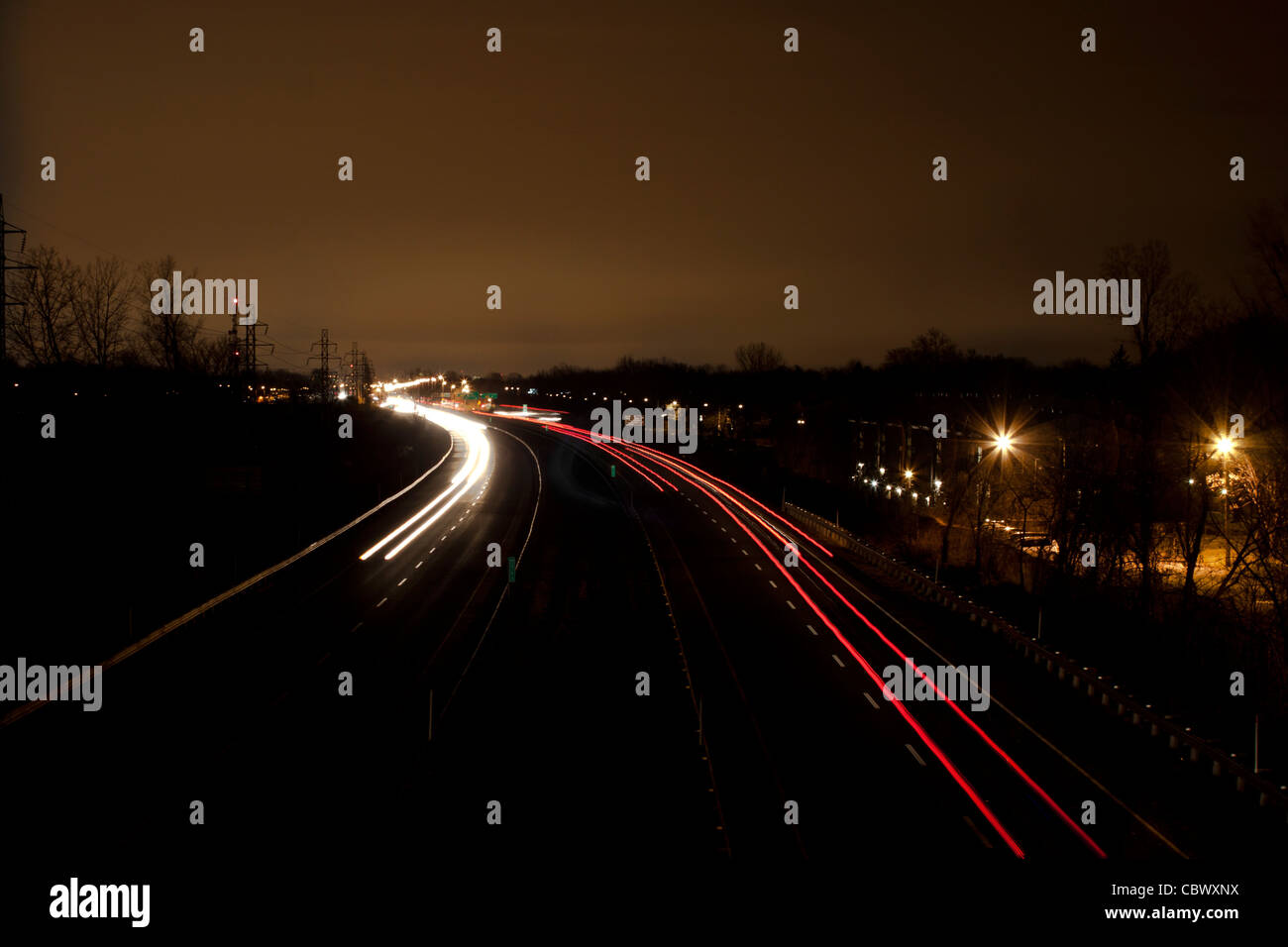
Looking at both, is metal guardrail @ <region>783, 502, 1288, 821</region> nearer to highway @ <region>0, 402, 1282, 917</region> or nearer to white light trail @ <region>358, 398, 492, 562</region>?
highway @ <region>0, 402, 1282, 917</region>

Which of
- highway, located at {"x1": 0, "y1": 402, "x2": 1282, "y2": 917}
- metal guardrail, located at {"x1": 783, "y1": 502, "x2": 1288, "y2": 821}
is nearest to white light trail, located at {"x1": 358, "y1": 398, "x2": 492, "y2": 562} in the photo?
highway, located at {"x1": 0, "y1": 402, "x2": 1282, "y2": 917}

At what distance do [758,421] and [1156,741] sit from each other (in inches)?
4526

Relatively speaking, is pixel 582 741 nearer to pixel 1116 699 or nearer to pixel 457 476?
pixel 1116 699

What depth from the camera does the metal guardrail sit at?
14.3m

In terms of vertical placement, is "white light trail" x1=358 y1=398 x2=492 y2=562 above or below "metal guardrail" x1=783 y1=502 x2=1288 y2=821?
above

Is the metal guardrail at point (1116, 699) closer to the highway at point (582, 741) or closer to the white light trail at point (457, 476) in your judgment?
the highway at point (582, 741)

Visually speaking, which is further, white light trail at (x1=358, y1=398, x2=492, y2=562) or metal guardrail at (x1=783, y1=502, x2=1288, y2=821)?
white light trail at (x1=358, y1=398, x2=492, y2=562)

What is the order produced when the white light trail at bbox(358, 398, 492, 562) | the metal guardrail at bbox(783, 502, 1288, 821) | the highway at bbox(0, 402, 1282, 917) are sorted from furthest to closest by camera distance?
1. the white light trail at bbox(358, 398, 492, 562)
2. the metal guardrail at bbox(783, 502, 1288, 821)
3. the highway at bbox(0, 402, 1282, 917)

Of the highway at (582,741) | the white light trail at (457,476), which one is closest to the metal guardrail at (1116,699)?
the highway at (582,741)

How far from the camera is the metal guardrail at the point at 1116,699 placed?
14273 millimetres
